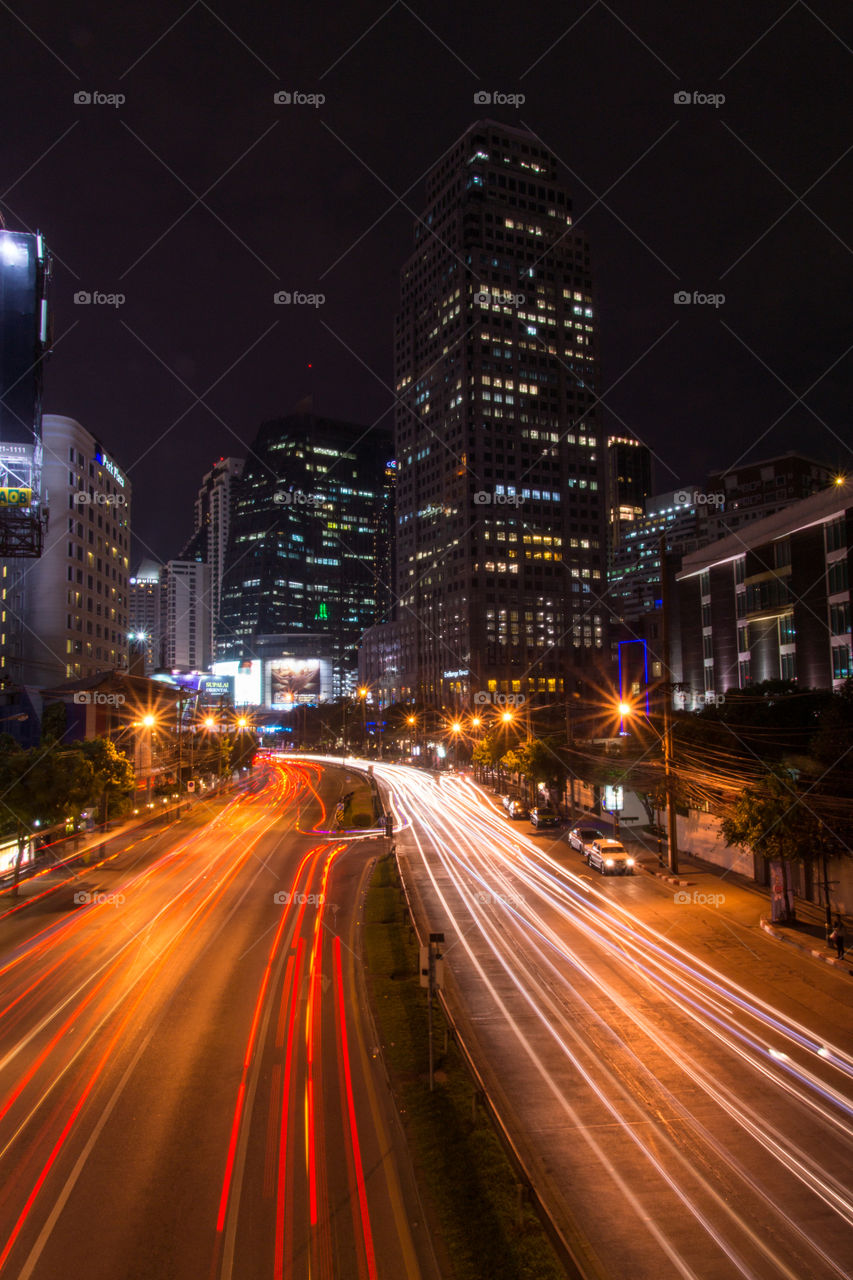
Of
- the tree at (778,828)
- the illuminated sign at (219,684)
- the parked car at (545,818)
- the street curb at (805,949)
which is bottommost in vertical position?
the parked car at (545,818)

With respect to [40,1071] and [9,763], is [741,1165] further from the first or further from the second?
[9,763]

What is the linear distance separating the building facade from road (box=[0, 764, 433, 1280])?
121 ft

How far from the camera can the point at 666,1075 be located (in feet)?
47.2

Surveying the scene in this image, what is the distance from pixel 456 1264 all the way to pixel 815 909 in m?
21.0

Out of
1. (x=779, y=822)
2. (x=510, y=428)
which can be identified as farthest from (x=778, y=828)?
(x=510, y=428)

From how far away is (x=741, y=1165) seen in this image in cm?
1132

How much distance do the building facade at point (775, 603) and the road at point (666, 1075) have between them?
89.7ft

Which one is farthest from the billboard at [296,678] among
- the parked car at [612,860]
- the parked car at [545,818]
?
the parked car at [612,860]

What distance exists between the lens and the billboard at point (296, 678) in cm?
18062

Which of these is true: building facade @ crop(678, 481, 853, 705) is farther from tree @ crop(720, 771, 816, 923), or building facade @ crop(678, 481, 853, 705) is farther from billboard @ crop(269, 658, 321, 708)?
billboard @ crop(269, 658, 321, 708)

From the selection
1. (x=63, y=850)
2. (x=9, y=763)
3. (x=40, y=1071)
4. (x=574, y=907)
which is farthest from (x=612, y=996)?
(x=63, y=850)

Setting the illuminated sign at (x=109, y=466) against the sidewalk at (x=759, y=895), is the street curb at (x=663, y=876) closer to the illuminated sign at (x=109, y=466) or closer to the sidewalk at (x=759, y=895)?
the sidewalk at (x=759, y=895)

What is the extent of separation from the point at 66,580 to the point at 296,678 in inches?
4295

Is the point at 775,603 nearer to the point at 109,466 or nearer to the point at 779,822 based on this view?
the point at 779,822
